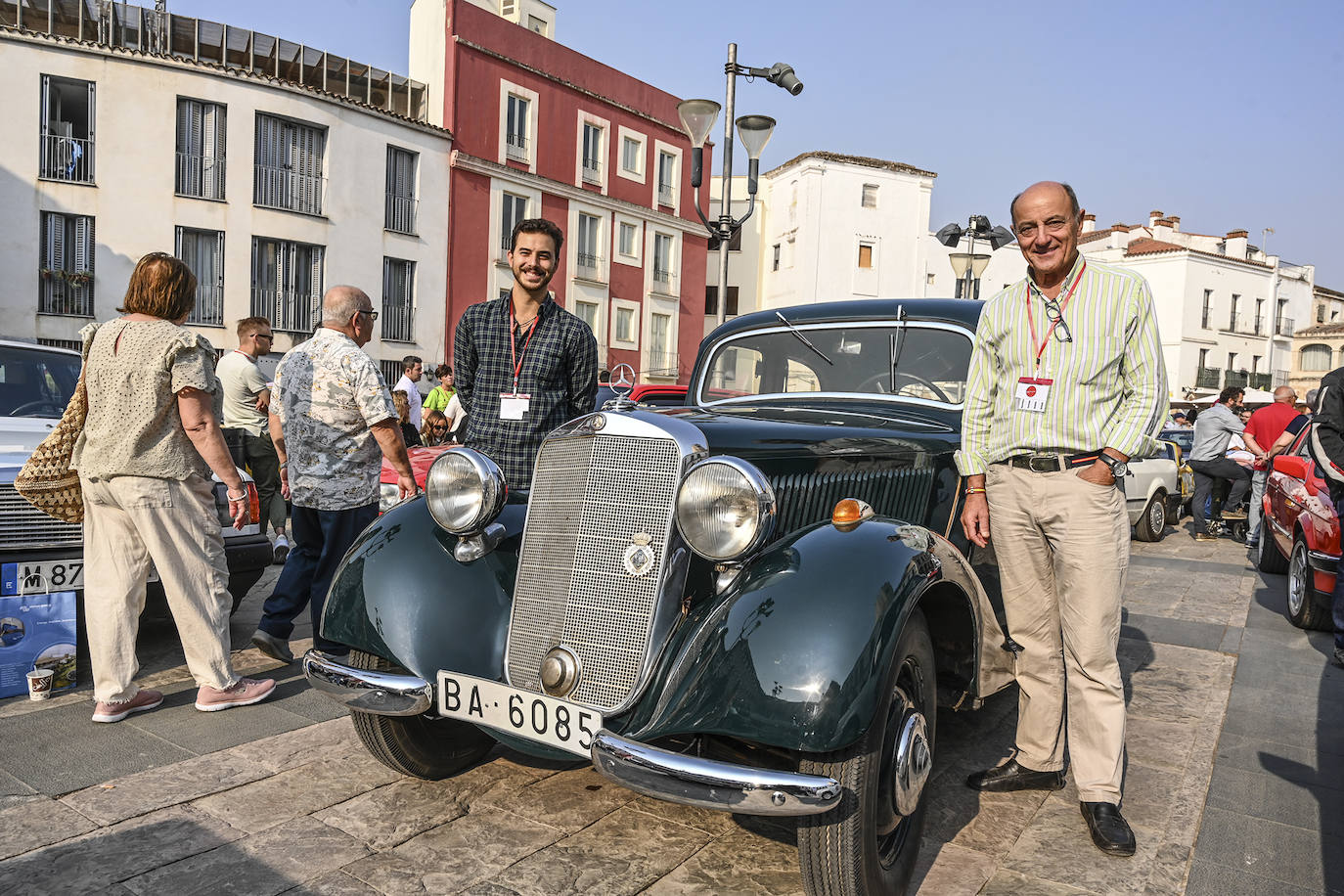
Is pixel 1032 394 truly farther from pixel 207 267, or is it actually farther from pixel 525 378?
pixel 207 267

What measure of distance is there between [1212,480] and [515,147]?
18.8 metres

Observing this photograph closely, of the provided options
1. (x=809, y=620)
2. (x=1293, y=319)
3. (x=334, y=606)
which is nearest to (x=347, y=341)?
(x=334, y=606)

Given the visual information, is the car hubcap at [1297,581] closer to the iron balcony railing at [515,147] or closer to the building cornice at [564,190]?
the building cornice at [564,190]

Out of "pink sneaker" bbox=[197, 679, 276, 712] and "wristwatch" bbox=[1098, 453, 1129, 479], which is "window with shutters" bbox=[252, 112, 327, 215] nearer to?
"pink sneaker" bbox=[197, 679, 276, 712]

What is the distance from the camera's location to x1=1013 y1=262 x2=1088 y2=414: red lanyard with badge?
114 inches

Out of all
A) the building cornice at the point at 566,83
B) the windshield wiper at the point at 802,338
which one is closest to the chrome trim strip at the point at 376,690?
the windshield wiper at the point at 802,338

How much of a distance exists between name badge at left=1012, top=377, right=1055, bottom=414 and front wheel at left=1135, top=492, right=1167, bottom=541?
333 inches

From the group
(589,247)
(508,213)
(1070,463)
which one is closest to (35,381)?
(1070,463)

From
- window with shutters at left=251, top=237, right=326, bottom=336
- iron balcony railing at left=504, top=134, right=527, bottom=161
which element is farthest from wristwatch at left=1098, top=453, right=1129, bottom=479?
iron balcony railing at left=504, top=134, right=527, bottom=161

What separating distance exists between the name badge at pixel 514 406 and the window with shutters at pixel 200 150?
18.1 metres

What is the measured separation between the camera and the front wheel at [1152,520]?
1044 centimetres

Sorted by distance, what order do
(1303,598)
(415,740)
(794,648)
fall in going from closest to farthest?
(794,648)
(415,740)
(1303,598)

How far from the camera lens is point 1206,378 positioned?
42062 millimetres

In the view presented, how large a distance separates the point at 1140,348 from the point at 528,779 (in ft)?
7.98
